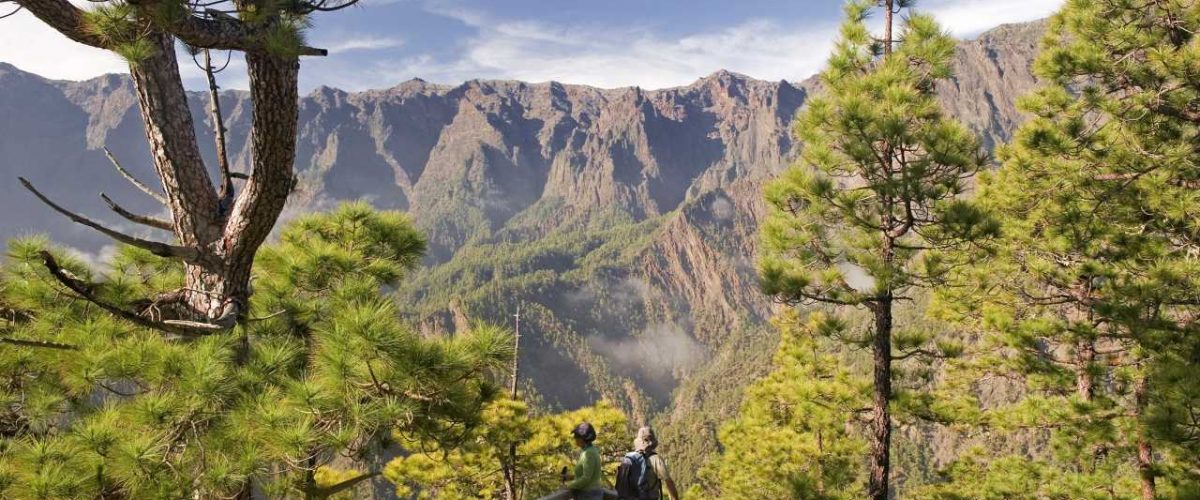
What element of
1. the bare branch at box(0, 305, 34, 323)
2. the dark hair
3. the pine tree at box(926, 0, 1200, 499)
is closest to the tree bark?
the bare branch at box(0, 305, 34, 323)

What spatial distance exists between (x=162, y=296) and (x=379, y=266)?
1515mm

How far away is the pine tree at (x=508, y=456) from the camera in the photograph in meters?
13.2

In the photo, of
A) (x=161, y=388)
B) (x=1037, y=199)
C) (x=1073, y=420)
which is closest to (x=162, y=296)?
(x=161, y=388)

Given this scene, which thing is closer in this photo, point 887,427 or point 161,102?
point 161,102

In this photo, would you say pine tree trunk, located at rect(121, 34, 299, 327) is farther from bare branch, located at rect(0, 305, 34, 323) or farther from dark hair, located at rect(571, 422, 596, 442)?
dark hair, located at rect(571, 422, 596, 442)

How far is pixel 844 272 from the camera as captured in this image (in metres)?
8.45

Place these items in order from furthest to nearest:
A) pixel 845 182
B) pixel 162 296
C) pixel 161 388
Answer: pixel 845 182, pixel 162 296, pixel 161 388

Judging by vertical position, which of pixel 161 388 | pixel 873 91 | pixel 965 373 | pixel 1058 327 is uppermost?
pixel 873 91

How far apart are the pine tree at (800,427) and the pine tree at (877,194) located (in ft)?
2.94

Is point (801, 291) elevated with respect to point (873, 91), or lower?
lower

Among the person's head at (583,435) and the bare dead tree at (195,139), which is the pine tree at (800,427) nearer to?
the person's head at (583,435)

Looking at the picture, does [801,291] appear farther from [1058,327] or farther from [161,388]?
[161,388]

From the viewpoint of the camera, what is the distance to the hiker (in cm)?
497

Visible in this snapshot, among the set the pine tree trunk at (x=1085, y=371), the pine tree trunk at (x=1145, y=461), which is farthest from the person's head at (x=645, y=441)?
the pine tree trunk at (x=1085, y=371)
